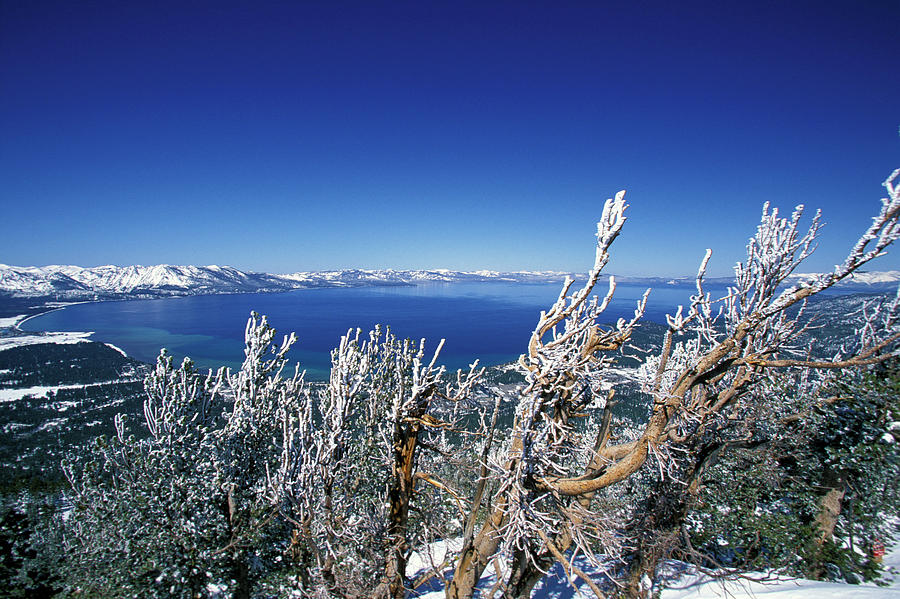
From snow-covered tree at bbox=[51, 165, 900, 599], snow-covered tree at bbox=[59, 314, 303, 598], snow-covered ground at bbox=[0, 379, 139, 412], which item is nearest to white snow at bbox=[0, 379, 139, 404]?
snow-covered ground at bbox=[0, 379, 139, 412]

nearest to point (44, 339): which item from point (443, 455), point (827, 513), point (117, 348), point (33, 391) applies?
point (117, 348)

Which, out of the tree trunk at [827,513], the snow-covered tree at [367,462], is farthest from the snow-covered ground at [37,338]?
the tree trunk at [827,513]

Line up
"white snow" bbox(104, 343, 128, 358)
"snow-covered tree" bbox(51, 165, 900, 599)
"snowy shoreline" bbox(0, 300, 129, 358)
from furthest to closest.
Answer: "snowy shoreline" bbox(0, 300, 129, 358) < "white snow" bbox(104, 343, 128, 358) < "snow-covered tree" bbox(51, 165, 900, 599)

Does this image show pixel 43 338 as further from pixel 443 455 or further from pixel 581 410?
pixel 581 410

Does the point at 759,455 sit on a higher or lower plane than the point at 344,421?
lower

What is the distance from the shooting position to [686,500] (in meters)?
7.61

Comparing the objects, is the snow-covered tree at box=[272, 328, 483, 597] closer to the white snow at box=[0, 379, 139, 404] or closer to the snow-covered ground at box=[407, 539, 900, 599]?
the snow-covered ground at box=[407, 539, 900, 599]

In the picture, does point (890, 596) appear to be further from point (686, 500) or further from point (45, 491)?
point (45, 491)

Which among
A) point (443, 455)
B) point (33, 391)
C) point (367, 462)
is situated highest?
point (443, 455)

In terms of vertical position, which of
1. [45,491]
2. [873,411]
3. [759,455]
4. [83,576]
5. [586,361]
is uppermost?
[586,361]

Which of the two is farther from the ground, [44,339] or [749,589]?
[749,589]

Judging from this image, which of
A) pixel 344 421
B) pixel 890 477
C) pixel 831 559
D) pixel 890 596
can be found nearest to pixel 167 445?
pixel 344 421

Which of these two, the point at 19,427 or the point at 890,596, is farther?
the point at 19,427

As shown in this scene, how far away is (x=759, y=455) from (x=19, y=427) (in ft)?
406
